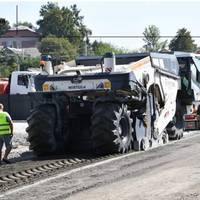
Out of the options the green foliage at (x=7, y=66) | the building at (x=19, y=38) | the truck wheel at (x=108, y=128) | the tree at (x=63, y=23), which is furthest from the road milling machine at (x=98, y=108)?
the building at (x=19, y=38)

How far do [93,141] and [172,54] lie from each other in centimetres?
641

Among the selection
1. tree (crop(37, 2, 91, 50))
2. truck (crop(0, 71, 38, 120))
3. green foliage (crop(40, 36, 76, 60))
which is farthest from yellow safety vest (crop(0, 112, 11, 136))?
tree (crop(37, 2, 91, 50))

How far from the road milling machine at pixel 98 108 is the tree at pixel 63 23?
90.9m

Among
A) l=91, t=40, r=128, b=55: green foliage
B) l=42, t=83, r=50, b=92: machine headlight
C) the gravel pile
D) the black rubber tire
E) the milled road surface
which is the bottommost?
the gravel pile

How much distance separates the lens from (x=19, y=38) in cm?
14150

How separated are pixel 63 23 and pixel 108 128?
97.1 meters

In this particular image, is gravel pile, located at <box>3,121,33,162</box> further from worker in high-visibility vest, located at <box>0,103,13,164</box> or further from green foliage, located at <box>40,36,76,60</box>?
green foliage, located at <box>40,36,76,60</box>

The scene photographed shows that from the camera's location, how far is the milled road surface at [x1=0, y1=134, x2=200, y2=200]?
991 cm

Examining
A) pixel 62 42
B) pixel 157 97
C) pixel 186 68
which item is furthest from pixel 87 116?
pixel 62 42

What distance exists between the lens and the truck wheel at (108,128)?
14.9 metres

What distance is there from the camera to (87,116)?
16.4 metres

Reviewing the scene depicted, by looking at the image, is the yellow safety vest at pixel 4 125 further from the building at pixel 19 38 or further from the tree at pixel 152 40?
the building at pixel 19 38

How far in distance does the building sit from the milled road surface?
384ft

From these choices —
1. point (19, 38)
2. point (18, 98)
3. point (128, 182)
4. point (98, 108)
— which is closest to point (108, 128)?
point (98, 108)
